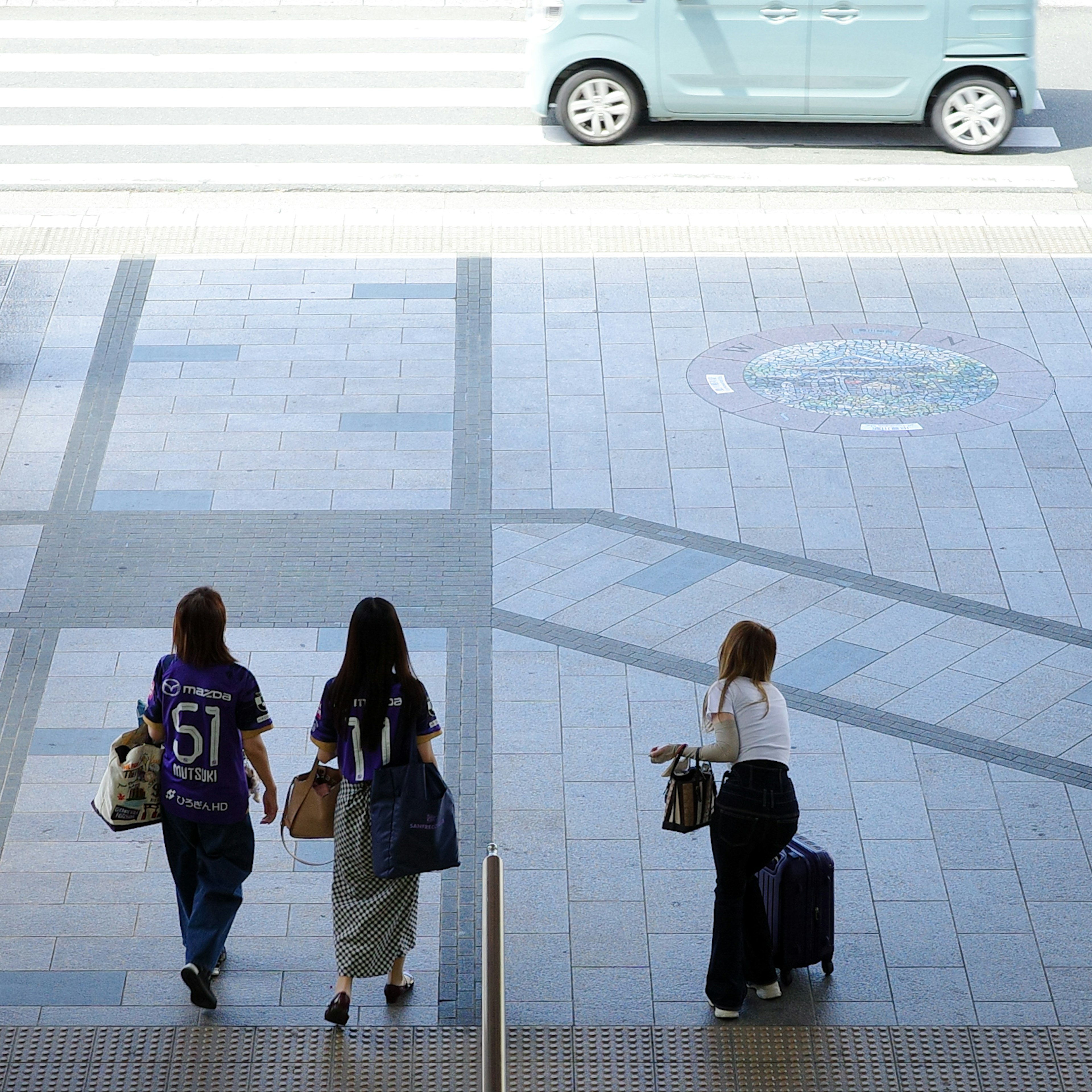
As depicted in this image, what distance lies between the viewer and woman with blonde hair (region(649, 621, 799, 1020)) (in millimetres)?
5605

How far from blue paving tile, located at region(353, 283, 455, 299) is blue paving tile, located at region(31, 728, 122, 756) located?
582 cm

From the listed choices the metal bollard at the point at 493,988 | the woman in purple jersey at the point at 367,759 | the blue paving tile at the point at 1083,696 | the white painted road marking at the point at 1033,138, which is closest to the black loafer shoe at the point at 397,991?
the woman in purple jersey at the point at 367,759

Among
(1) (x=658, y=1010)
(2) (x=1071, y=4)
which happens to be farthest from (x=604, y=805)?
(2) (x=1071, y=4)

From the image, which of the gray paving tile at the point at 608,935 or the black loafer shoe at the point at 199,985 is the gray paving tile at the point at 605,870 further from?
the black loafer shoe at the point at 199,985

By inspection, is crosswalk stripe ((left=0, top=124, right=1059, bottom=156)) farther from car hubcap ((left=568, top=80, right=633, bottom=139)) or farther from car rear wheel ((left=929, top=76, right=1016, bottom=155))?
car rear wheel ((left=929, top=76, right=1016, bottom=155))

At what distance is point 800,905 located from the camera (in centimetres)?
594

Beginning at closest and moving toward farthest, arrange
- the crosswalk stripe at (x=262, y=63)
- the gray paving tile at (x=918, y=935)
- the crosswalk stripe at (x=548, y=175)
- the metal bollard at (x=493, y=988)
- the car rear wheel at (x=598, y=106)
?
the metal bollard at (x=493, y=988), the gray paving tile at (x=918, y=935), the crosswalk stripe at (x=548, y=175), the car rear wheel at (x=598, y=106), the crosswalk stripe at (x=262, y=63)

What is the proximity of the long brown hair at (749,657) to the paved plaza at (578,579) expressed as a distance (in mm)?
1262

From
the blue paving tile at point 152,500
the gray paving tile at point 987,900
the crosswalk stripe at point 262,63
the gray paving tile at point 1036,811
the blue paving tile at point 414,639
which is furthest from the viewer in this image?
the crosswalk stripe at point 262,63

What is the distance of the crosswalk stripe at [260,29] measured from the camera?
19.3 m

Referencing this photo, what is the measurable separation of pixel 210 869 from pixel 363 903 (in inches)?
22.0

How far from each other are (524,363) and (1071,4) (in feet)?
42.3

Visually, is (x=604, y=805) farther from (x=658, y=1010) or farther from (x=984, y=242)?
(x=984, y=242)

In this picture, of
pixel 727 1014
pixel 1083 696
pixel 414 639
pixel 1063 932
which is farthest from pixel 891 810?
pixel 414 639
